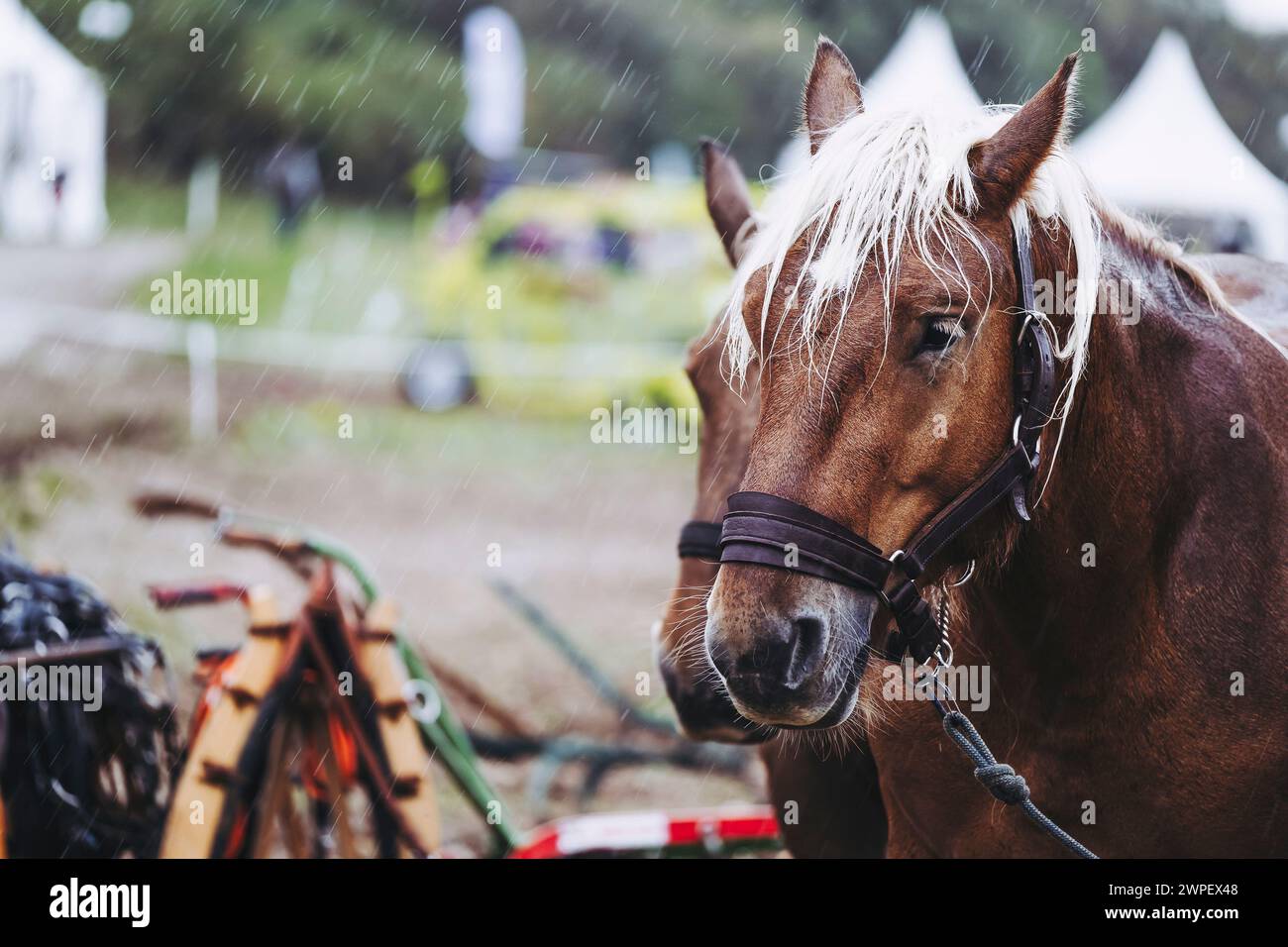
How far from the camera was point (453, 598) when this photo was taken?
639 cm

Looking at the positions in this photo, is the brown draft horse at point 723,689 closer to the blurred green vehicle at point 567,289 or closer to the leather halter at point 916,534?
the leather halter at point 916,534

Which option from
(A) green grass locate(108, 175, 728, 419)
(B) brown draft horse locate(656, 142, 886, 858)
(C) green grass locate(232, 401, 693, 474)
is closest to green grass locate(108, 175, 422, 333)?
(A) green grass locate(108, 175, 728, 419)

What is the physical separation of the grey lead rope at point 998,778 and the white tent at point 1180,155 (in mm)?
4268

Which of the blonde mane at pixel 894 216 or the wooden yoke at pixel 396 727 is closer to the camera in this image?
the blonde mane at pixel 894 216

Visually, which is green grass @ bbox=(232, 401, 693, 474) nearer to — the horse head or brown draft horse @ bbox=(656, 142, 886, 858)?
brown draft horse @ bbox=(656, 142, 886, 858)

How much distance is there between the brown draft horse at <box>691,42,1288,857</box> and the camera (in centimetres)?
171

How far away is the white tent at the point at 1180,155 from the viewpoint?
552cm

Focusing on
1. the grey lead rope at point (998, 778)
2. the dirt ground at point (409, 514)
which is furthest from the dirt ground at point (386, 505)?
the grey lead rope at point (998, 778)

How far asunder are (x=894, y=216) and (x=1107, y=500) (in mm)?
615

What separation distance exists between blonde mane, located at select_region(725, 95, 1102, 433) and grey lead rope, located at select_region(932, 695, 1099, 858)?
0.56 m

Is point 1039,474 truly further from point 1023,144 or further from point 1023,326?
point 1023,144

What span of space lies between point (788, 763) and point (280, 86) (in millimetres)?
9020
